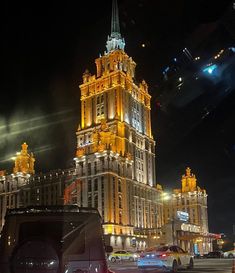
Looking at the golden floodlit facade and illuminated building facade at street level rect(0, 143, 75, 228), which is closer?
the golden floodlit facade

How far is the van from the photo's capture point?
726 cm

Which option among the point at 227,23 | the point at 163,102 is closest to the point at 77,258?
the point at 227,23

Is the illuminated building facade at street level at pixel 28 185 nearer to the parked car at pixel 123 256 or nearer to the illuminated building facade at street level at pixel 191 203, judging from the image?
the illuminated building facade at street level at pixel 191 203

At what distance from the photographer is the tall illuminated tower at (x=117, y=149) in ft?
311

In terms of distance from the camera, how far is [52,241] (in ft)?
24.5

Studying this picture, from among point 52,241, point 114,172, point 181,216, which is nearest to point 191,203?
point 181,216

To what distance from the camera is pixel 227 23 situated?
1325 centimetres

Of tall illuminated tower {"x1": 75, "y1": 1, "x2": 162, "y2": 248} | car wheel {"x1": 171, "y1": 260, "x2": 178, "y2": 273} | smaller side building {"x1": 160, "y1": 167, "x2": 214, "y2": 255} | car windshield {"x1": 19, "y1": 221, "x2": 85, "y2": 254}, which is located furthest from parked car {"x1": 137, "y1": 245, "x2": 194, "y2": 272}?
smaller side building {"x1": 160, "y1": 167, "x2": 214, "y2": 255}

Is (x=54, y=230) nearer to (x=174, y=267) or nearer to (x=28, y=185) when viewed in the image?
(x=174, y=267)

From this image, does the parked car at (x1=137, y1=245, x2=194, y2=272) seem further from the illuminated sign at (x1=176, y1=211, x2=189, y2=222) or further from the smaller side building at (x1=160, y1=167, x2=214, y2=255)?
the smaller side building at (x1=160, y1=167, x2=214, y2=255)

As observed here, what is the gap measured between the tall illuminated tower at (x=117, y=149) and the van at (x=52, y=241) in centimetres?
8182

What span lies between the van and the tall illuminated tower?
81.8 metres

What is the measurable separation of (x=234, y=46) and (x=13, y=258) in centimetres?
1041

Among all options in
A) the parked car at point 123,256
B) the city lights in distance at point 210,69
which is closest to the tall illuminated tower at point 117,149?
the parked car at point 123,256
